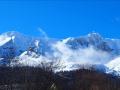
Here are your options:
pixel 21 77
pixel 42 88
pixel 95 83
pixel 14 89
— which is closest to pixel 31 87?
pixel 42 88

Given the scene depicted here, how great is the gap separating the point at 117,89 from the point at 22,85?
83.7 ft

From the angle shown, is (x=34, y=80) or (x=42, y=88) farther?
(x=34, y=80)

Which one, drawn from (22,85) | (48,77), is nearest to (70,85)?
(48,77)

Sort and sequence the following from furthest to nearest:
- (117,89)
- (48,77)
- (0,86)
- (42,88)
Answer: (48,77) < (117,89) < (0,86) < (42,88)

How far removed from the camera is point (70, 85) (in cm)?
11969

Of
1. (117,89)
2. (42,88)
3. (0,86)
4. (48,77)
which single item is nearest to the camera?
(42,88)

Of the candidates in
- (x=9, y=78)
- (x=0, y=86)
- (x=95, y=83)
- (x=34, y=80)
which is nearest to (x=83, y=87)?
(x=95, y=83)

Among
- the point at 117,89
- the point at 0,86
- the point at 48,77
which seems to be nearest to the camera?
the point at 0,86

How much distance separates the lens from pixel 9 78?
12612 cm

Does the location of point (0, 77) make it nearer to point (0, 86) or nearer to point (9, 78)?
point (9, 78)

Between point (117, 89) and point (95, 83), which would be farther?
point (117, 89)

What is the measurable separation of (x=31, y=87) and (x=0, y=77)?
27.3 meters

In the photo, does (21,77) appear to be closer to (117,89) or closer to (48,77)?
(48,77)

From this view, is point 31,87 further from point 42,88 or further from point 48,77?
point 48,77
